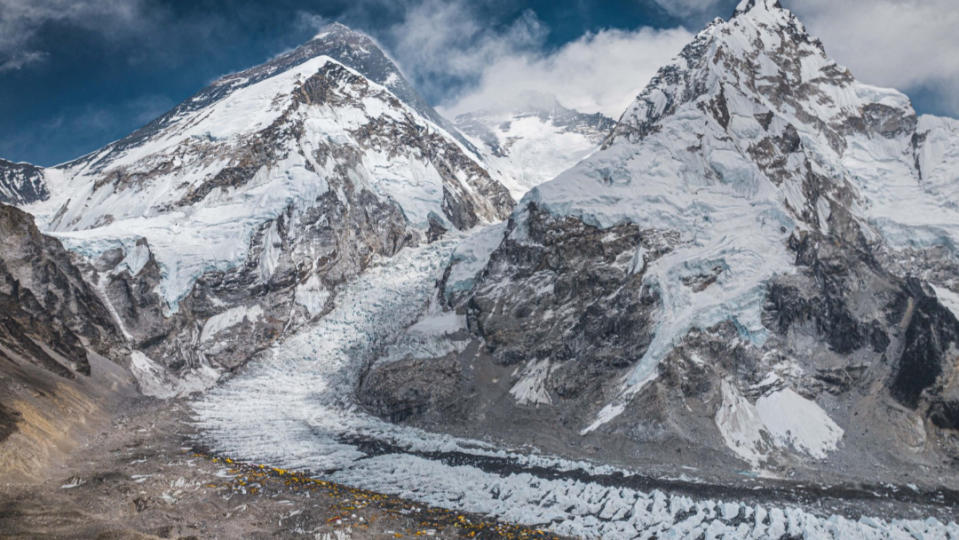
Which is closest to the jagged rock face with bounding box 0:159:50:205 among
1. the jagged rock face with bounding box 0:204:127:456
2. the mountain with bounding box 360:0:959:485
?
the jagged rock face with bounding box 0:204:127:456

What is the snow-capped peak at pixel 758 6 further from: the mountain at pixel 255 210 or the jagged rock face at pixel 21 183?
the jagged rock face at pixel 21 183

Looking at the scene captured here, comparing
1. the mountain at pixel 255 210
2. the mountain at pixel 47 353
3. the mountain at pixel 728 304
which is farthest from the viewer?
the mountain at pixel 255 210

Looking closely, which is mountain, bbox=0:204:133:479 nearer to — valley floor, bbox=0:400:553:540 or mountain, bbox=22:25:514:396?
valley floor, bbox=0:400:553:540

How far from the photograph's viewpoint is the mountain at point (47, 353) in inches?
1913

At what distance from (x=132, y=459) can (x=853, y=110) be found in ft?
399

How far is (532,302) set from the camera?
84.0 metres

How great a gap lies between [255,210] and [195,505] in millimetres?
79082

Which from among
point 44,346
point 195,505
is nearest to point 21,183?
point 44,346

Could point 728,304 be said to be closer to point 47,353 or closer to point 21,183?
point 47,353

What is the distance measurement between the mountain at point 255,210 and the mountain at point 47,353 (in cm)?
473

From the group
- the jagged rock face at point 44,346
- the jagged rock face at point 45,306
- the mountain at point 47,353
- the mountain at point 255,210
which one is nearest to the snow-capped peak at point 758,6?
the mountain at point 255,210

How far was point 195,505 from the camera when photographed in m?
40.8

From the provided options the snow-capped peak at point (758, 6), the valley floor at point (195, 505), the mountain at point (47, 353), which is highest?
the snow-capped peak at point (758, 6)

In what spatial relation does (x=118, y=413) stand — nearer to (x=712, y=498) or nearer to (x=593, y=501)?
(x=593, y=501)
